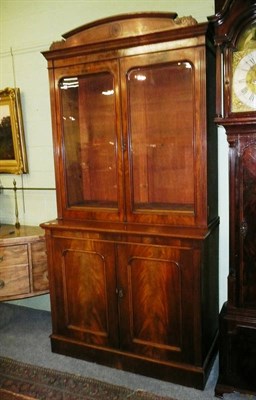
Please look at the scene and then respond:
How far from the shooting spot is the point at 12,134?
309cm

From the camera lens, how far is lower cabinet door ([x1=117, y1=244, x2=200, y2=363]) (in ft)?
6.89

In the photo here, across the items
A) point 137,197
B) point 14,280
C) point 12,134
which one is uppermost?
point 12,134

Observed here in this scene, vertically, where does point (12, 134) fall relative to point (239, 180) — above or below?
above

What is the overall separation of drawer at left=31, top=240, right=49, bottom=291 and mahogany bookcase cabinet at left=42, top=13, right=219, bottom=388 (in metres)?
0.30

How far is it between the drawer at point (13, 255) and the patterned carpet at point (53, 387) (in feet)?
2.49

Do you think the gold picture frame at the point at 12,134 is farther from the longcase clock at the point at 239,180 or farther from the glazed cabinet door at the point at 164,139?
the longcase clock at the point at 239,180

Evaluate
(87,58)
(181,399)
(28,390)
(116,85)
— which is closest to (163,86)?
(116,85)

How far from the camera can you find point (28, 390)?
2205mm

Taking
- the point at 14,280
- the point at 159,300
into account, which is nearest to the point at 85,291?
the point at 159,300

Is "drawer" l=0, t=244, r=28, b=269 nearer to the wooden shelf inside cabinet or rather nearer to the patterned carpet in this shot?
the wooden shelf inside cabinet

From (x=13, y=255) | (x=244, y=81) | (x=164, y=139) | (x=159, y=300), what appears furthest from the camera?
(x=13, y=255)

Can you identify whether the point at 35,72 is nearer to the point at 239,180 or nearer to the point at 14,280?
the point at 14,280

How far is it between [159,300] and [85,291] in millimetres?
553

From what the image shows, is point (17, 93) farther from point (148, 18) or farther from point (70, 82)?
point (148, 18)
